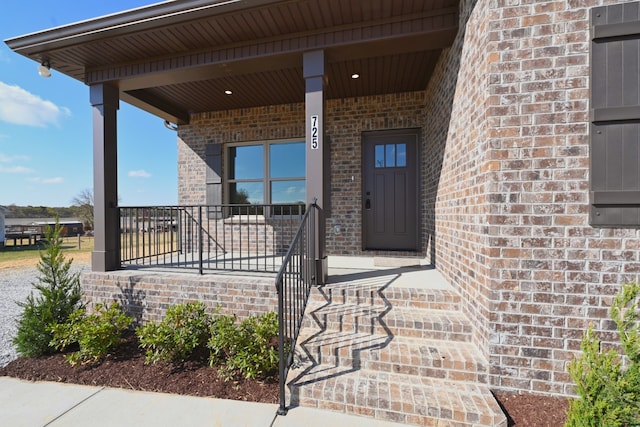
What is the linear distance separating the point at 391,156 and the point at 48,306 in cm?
504

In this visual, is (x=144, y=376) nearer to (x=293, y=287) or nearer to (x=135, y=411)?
(x=135, y=411)

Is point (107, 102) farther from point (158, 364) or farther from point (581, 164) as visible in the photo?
point (581, 164)

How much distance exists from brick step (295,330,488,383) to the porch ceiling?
3.01 metres

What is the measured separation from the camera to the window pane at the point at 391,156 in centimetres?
487

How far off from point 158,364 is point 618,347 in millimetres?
3834

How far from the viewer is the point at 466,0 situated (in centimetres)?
261

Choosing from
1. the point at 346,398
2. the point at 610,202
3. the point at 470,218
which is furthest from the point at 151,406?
the point at 610,202

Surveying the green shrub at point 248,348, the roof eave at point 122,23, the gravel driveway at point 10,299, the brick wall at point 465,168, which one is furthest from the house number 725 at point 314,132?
the gravel driveway at point 10,299

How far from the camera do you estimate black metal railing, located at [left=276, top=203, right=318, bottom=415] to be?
209cm

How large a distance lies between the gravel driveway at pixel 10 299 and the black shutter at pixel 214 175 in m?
3.16

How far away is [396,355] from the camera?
225 cm

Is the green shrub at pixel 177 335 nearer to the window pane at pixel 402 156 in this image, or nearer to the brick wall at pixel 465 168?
the brick wall at pixel 465 168

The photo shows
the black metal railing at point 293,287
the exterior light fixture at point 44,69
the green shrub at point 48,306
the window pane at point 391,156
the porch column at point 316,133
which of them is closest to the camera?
the black metal railing at point 293,287

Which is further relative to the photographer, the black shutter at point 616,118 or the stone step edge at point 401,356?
the stone step edge at point 401,356
